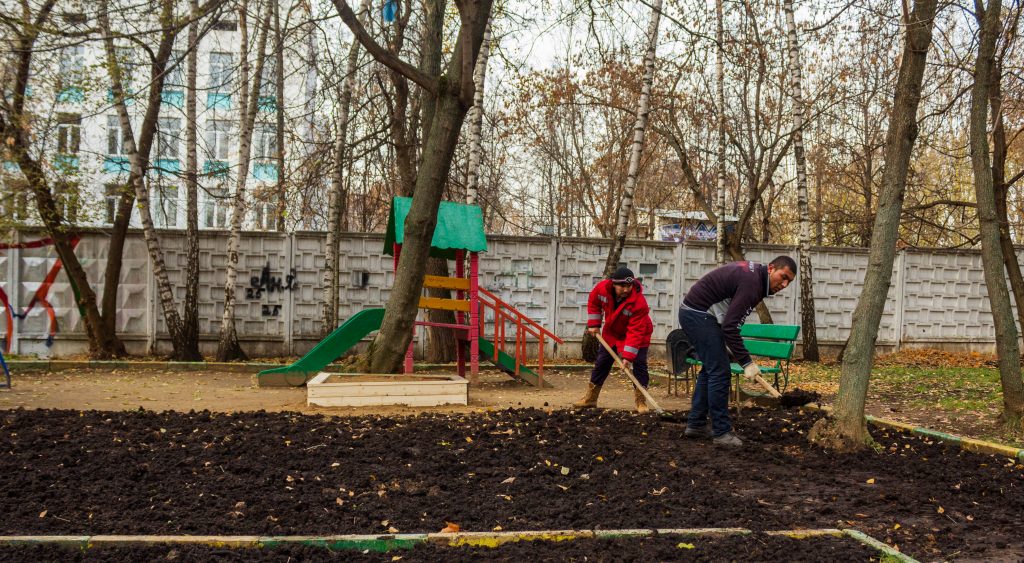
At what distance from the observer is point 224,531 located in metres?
3.84

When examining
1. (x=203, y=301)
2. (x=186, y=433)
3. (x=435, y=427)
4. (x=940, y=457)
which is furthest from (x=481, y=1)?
(x=203, y=301)

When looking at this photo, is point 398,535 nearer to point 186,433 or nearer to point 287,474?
point 287,474

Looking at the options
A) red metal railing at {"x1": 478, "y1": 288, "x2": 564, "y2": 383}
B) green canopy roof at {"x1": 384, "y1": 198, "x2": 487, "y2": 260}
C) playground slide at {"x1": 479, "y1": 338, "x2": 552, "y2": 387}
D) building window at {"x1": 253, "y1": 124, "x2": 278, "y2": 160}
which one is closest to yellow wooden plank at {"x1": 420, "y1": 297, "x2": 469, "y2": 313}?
red metal railing at {"x1": 478, "y1": 288, "x2": 564, "y2": 383}

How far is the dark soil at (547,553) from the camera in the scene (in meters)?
3.44

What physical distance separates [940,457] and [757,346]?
3.30 metres

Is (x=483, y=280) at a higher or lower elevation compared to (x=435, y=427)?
higher

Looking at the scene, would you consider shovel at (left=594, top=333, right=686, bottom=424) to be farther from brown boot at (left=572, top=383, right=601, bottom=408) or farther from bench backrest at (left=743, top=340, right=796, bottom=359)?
bench backrest at (left=743, top=340, right=796, bottom=359)

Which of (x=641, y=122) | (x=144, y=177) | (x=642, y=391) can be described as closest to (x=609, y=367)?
(x=642, y=391)

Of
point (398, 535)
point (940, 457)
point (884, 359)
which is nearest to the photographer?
point (398, 535)

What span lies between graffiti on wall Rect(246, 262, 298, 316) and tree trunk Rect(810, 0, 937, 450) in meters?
9.98

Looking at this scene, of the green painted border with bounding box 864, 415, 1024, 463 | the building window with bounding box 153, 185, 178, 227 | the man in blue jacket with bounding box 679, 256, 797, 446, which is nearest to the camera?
the green painted border with bounding box 864, 415, 1024, 463

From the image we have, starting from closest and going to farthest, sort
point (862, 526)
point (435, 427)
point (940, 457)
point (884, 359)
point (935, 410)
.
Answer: point (862, 526), point (940, 457), point (435, 427), point (935, 410), point (884, 359)

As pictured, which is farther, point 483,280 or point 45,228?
point 483,280

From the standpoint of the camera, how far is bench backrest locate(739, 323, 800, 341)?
9.00 meters
